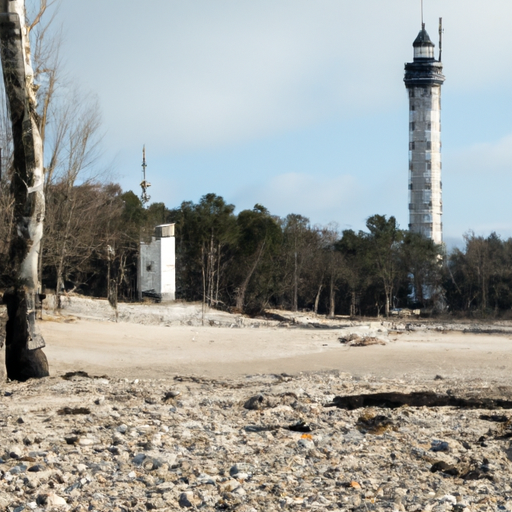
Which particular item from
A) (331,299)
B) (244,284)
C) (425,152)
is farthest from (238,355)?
(425,152)

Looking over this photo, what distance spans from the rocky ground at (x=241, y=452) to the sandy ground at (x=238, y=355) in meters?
3.19

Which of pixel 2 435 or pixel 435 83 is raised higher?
pixel 435 83

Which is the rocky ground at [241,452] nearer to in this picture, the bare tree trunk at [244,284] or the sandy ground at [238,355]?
the sandy ground at [238,355]

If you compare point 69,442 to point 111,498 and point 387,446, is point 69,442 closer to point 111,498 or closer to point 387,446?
point 111,498

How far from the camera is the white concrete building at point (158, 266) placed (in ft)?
122

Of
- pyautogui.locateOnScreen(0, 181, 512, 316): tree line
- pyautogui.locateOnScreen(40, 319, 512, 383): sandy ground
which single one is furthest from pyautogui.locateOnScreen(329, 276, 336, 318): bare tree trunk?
pyautogui.locateOnScreen(40, 319, 512, 383): sandy ground

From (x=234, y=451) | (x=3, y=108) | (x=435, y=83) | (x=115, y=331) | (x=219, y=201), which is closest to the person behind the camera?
(x=234, y=451)

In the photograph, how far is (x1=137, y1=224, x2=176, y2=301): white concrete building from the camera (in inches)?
1463

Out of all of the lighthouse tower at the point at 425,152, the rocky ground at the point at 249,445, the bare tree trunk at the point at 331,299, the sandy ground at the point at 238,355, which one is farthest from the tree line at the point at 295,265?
the rocky ground at the point at 249,445

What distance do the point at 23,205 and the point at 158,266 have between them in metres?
26.4

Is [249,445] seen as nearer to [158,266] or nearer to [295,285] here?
[158,266]

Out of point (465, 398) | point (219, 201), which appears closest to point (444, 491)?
point (465, 398)

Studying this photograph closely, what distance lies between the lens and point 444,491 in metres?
5.89

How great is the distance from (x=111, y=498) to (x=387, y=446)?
9.13ft
